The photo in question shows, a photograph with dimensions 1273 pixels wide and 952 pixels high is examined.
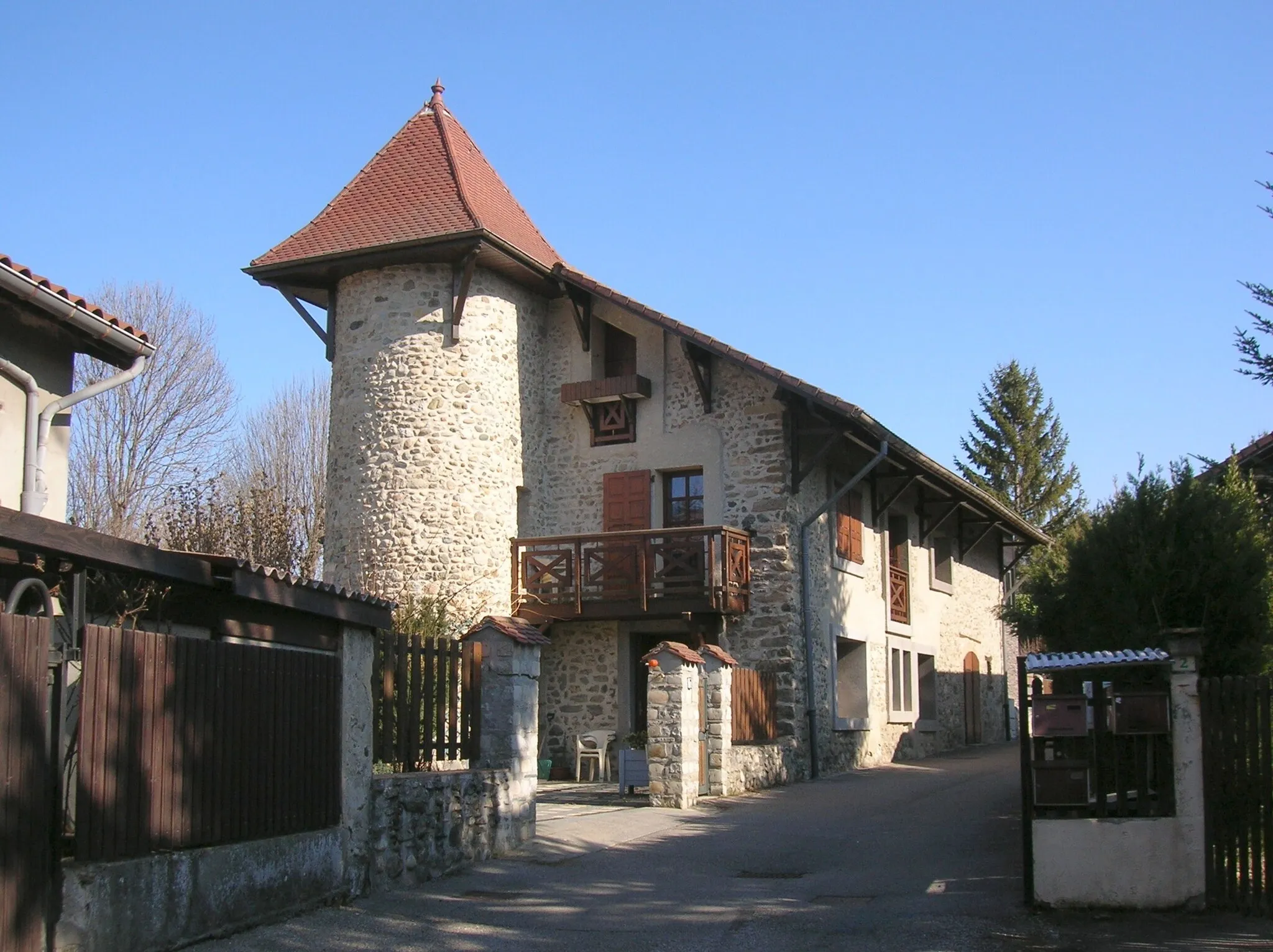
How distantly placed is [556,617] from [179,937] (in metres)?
12.4

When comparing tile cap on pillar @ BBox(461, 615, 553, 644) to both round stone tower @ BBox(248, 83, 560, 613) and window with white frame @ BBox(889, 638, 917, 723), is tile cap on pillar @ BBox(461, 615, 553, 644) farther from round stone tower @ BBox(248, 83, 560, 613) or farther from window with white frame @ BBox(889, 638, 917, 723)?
window with white frame @ BBox(889, 638, 917, 723)

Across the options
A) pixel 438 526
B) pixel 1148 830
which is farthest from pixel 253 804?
pixel 438 526

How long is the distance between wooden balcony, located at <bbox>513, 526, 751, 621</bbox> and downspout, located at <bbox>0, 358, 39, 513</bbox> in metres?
9.17

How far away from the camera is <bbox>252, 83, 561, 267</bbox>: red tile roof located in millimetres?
19578

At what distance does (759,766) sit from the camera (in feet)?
55.0

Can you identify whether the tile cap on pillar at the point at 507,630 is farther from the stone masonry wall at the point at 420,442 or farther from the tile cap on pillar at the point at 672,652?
the stone masonry wall at the point at 420,442

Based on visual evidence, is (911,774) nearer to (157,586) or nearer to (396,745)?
(396,745)

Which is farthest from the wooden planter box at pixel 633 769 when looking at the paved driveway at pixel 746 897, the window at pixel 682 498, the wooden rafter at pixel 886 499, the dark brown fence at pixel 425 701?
the wooden rafter at pixel 886 499

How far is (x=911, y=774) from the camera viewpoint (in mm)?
19516

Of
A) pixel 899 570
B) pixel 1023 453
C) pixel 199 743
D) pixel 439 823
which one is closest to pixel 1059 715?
pixel 439 823

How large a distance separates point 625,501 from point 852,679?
486cm

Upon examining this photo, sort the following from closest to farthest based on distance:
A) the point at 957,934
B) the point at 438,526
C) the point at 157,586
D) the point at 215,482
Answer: the point at 957,934 → the point at 157,586 → the point at 438,526 → the point at 215,482

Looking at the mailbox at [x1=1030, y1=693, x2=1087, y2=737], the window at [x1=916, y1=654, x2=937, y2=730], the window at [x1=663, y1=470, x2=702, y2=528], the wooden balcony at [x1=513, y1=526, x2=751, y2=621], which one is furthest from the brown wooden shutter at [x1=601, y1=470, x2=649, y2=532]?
the mailbox at [x1=1030, y1=693, x2=1087, y2=737]

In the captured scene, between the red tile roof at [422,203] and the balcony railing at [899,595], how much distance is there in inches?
324
